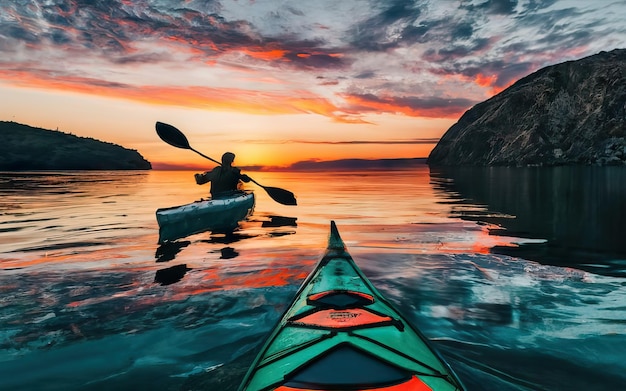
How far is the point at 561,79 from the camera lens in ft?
580

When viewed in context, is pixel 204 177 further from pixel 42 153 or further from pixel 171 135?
pixel 42 153

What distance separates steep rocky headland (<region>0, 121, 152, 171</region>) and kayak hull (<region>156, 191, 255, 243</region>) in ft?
631

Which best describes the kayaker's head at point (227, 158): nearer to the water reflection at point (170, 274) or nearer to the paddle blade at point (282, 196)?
the paddle blade at point (282, 196)

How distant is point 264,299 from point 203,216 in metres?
6.97

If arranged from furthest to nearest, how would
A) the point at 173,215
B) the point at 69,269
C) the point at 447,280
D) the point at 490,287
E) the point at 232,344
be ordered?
the point at 173,215
the point at 69,269
the point at 447,280
the point at 490,287
the point at 232,344

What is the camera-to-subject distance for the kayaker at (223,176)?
53.3ft

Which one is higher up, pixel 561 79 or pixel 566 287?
pixel 561 79

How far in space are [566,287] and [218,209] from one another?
10.8 meters

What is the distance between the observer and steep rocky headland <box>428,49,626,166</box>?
143125mm

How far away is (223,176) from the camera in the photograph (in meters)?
16.5

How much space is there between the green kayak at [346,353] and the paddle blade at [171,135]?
11.8m

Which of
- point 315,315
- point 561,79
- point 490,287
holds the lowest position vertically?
point 490,287

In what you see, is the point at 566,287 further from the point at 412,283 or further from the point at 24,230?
the point at 24,230

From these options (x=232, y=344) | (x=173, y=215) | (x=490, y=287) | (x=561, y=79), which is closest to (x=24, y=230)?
(x=173, y=215)
